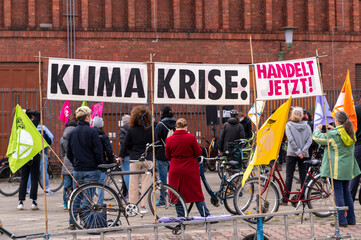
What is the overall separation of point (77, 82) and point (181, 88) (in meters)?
1.43

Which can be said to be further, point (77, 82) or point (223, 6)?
point (223, 6)

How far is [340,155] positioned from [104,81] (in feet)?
12.6

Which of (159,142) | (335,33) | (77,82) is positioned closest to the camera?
(77,82)

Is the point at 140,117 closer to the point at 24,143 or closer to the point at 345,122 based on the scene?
the point at 24,143

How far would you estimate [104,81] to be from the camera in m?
8.39

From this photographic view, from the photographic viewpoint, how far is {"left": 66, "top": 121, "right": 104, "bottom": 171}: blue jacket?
30.6ft

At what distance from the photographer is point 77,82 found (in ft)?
27.3

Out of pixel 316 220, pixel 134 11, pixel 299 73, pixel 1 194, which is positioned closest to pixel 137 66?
pixel 299 73

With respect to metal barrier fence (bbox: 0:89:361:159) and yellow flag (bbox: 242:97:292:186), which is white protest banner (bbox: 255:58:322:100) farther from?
metal barrier fence (bbox: 0:89:361:159)

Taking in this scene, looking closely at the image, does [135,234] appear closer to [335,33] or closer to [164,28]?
[164,28]

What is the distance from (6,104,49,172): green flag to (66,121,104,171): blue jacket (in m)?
0.57

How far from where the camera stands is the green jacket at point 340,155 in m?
9.36

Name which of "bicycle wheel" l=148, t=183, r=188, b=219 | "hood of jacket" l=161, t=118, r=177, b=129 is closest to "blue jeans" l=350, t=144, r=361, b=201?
"bicycle wheel" l=148, t=183, r=188, b=219

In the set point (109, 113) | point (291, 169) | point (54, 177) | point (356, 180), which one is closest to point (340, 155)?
point (356, 180)
